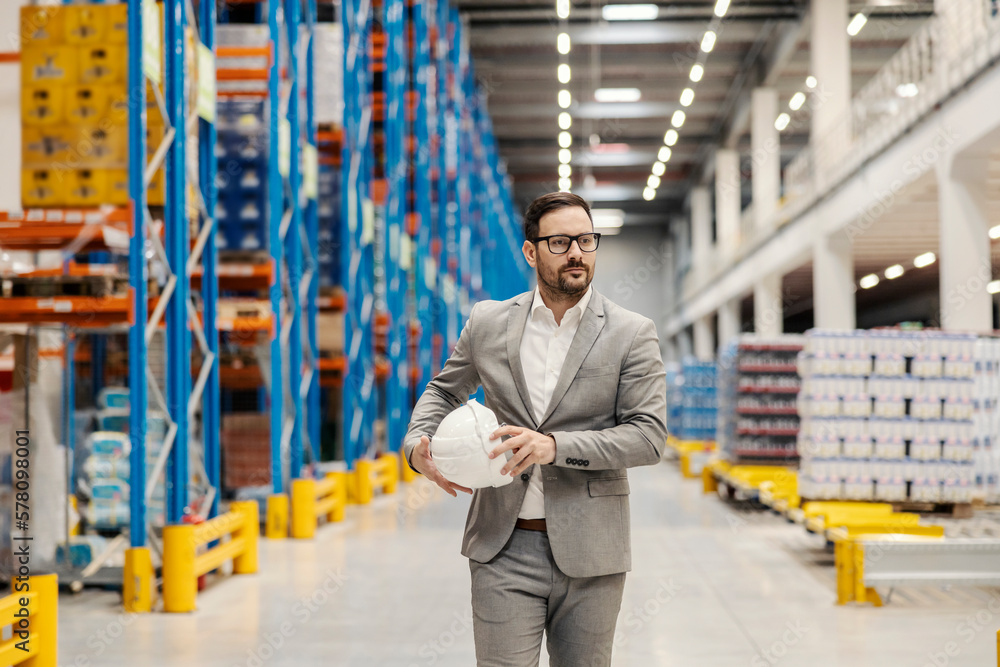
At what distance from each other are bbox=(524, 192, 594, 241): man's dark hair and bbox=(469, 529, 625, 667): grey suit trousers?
0.81 meters

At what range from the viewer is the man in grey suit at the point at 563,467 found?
250 centimetres

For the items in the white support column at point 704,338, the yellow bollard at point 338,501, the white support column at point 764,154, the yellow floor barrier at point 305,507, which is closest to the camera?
the yellow floor barrier at point 305,507

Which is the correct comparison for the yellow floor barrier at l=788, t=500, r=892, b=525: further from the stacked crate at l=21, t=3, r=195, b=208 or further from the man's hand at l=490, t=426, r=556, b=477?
the man's hand at l=490, t=426, r=556, b=477

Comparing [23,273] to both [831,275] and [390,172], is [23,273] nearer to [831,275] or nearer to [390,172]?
[390,172]

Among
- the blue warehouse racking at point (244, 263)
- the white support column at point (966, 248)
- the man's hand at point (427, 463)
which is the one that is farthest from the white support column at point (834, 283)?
the man's hand at point (427, 463)

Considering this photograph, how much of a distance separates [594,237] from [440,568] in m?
5.97

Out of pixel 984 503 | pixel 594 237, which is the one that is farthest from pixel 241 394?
pixel 594 237

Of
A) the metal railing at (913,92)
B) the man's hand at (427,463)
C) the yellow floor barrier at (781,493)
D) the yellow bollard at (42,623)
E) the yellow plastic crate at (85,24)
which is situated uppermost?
the metal railing at (913,92)

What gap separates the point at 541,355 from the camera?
265cm

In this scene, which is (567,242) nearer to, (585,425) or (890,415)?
(585,425)

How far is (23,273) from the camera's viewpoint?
5949 mm

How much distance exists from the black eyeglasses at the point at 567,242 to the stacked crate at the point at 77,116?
15.3 feet

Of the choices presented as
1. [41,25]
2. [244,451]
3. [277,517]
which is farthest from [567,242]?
Result: [244,451]

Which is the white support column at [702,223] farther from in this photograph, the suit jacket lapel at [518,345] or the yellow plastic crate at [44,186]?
the suit jacket lapel at [518,345]
